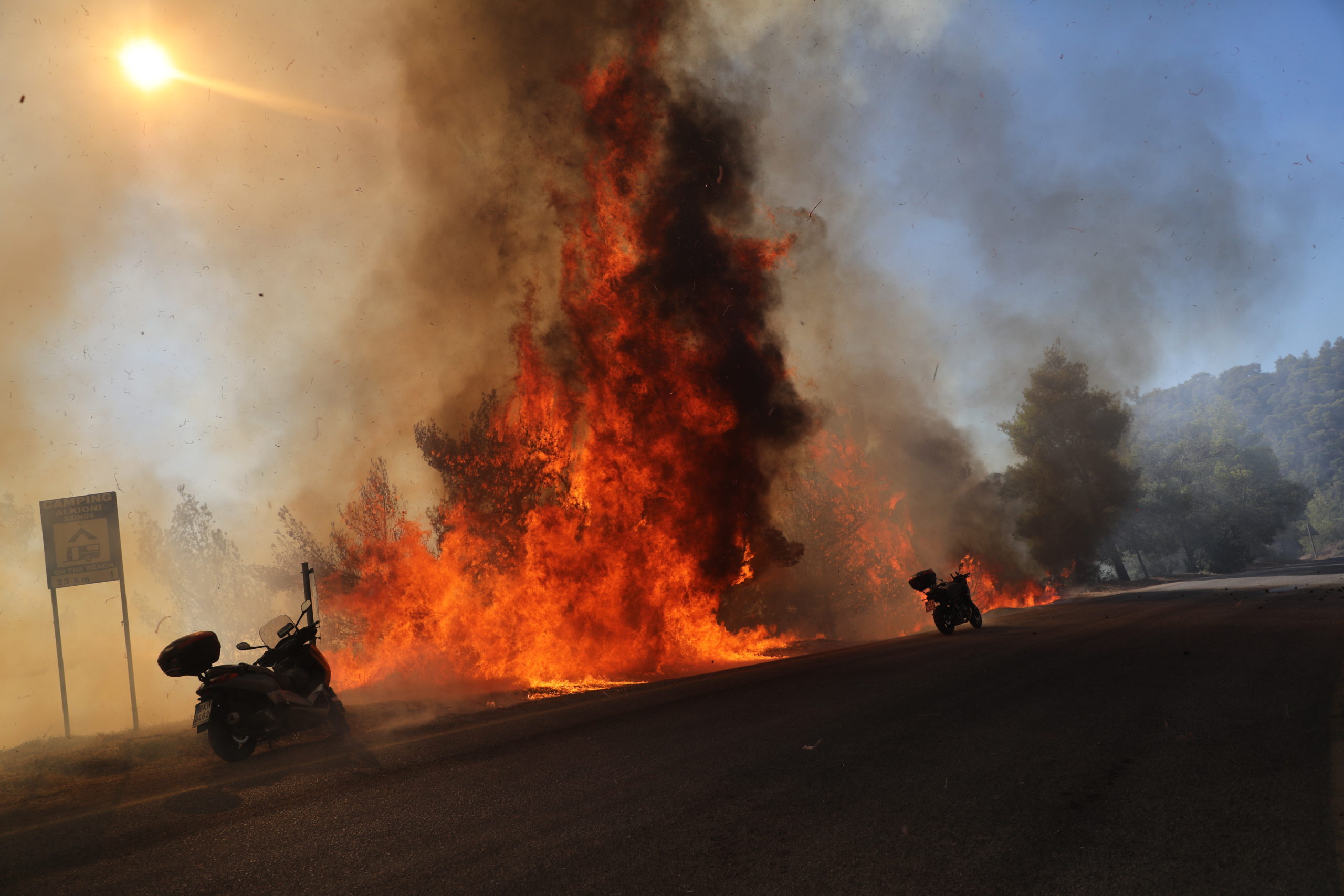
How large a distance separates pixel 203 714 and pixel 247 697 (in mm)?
483

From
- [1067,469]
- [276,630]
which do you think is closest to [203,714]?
[276,630]

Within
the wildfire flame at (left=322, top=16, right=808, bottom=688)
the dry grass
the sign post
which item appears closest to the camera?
the dry grass

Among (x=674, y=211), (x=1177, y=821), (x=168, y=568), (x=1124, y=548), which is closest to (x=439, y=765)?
(x=1177, y=821)

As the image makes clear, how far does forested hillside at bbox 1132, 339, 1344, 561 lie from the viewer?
78312mm

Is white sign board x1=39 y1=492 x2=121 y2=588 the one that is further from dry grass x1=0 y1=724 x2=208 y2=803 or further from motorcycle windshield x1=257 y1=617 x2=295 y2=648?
motorcycle windshield x1=257 y1=617 x2=295 y2=648

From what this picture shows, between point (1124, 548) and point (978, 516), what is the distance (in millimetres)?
36928

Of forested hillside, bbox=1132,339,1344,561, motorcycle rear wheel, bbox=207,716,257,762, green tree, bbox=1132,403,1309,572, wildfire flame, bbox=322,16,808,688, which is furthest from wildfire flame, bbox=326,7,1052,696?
forested hillside, bbox=1132,339,1344,561

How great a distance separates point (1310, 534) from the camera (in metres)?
101

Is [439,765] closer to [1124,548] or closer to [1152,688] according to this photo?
[1152,688]

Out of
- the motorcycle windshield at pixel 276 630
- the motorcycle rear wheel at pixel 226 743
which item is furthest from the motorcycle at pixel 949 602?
the motorcycle rear wheel at pixel 226 743

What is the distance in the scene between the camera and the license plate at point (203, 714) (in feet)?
27.0

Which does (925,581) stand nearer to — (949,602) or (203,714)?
(949,602)

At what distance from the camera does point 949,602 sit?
19.4 metres

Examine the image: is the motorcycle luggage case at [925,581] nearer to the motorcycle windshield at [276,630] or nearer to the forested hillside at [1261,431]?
the motorcycle windshield at [276,630]
